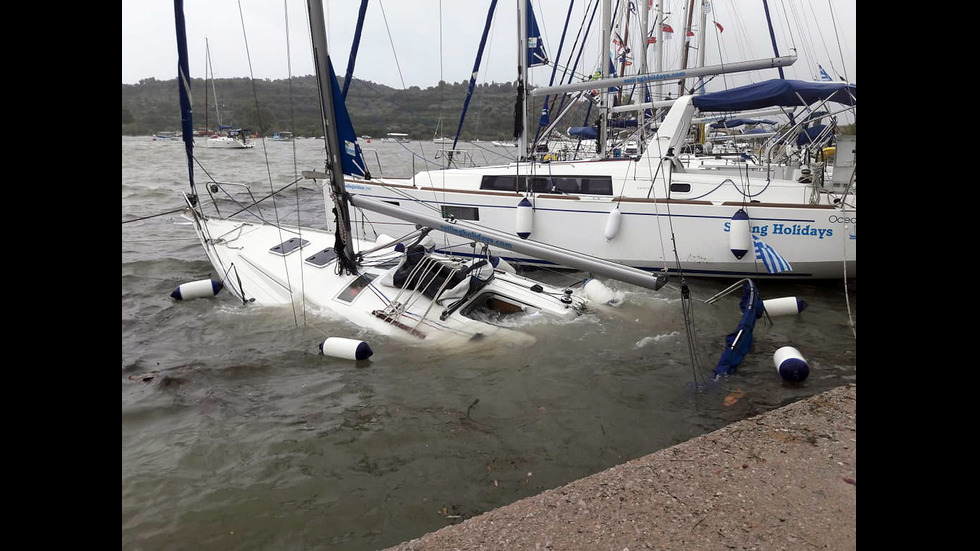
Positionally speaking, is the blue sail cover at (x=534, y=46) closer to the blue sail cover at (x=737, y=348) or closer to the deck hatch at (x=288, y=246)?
the deck hatch at (x=288, y=246)

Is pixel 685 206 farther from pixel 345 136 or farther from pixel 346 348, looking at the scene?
pixel 346 348

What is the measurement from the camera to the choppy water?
389 cm

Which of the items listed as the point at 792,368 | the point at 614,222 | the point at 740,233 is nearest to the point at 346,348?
the point at 792,368

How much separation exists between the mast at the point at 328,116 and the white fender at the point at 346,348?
160 cm

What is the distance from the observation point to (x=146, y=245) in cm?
1345

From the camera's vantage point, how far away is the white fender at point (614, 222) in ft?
32.0

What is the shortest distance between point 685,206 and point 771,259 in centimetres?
156

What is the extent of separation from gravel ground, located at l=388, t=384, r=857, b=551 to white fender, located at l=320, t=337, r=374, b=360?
369 centimetres

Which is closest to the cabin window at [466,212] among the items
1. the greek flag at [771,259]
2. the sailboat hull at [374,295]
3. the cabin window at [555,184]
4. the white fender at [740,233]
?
the cabin window at [555,184]

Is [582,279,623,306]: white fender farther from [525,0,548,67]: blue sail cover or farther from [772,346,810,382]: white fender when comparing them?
[525,0,548,67]: blue sail cover

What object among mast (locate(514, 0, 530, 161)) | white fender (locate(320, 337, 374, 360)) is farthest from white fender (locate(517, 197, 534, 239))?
white fender (locate(320, 337, 374, 360))
